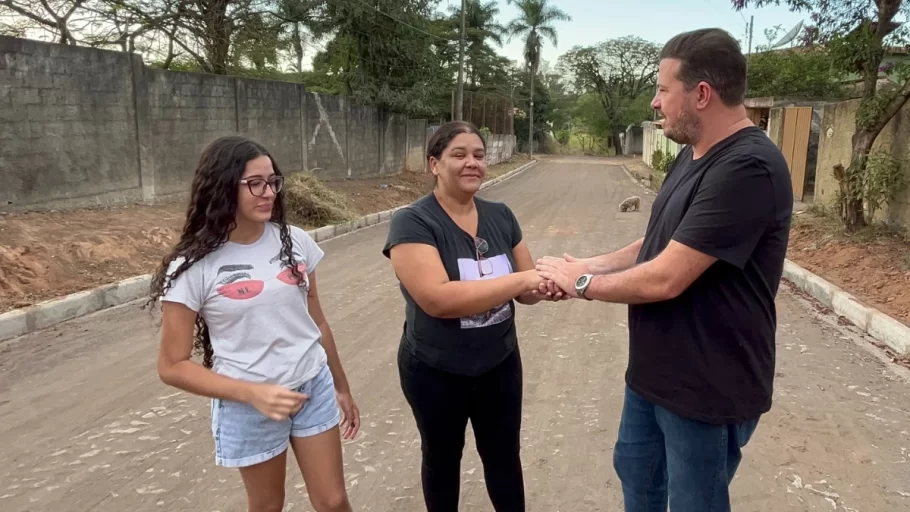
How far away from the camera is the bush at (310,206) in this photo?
37.4 ft

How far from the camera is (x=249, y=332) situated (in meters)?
2.06

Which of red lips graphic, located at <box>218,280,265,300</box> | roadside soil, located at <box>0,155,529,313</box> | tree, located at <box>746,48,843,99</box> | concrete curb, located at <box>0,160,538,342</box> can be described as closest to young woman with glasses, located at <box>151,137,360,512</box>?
red lips graphic, located at <box>218,280,265,300</box>

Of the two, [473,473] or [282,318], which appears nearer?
[282,318]

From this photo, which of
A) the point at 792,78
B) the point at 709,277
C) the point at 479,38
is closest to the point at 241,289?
the point at 709,277

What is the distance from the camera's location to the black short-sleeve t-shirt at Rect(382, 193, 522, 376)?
2.30 meters

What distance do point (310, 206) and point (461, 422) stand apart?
9.50 metres

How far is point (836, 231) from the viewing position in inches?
360

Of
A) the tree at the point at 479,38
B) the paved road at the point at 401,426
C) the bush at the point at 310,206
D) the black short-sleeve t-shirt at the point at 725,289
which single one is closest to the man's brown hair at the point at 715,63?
the black short-sleeve t-shirt at the point at 725,289

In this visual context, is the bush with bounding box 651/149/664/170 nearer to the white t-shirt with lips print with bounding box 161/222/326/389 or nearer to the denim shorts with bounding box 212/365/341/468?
the white t-shirt with lips print with bounding box 161/222/326/389

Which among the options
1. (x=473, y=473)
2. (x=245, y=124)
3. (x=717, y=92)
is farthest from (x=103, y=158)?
(x=717, y=92)

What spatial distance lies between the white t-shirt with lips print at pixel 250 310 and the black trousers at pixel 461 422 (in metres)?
0.44

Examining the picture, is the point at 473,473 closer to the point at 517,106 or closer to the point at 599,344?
the point at 599,344

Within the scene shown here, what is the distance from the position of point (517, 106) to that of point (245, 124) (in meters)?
41.9

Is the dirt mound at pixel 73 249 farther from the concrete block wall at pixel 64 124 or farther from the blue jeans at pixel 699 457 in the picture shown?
the blue jeans at pixel 699 457
